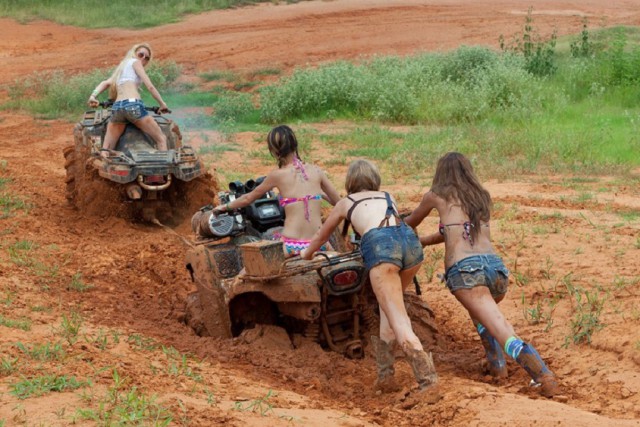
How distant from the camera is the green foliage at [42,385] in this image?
603 centimetres

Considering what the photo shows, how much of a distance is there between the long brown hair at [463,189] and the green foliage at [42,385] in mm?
2611

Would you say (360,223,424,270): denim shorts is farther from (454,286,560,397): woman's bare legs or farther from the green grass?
the green grass

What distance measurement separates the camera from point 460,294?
7023 mm

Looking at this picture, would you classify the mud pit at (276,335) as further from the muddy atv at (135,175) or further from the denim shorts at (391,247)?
the denim shorts at (391,247)

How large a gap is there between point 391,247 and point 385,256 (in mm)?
70

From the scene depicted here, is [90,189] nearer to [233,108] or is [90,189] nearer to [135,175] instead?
[135,175]

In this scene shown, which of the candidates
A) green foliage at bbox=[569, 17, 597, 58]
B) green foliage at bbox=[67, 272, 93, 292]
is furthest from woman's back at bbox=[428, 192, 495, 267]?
green foliage at bbox=[569, 17, 597, 58]

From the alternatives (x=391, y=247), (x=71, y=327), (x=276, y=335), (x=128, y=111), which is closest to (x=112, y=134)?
(x=128, y=111)

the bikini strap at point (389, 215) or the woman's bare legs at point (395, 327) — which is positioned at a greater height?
the bikini strap at point (389, 215)

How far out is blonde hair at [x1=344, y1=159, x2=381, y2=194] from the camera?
715cm

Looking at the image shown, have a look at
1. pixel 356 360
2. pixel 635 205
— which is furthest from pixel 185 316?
pixel 635 205

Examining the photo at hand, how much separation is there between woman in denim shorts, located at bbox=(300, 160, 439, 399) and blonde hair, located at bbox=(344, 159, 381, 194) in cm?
8

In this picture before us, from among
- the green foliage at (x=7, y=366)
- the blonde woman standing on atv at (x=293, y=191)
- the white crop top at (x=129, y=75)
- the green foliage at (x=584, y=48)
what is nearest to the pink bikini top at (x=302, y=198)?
the blonde woman standing on atv at (x=293, y=191)

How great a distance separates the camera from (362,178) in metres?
7.15
